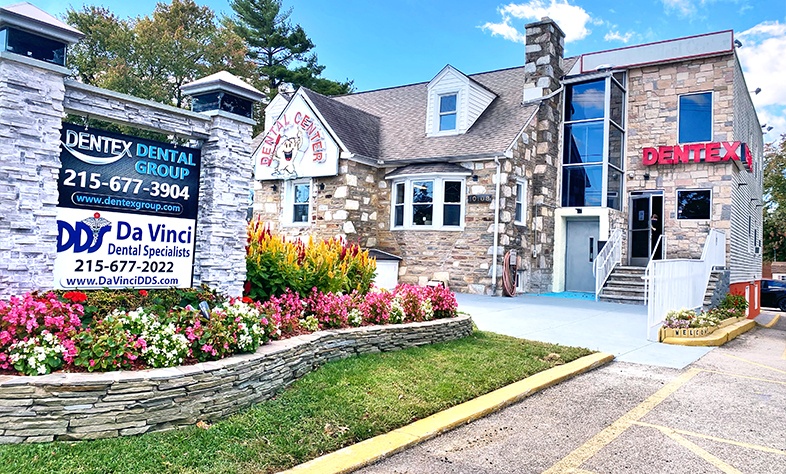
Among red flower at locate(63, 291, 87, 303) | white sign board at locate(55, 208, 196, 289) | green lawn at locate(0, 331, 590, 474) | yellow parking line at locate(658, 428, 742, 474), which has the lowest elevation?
yellow parking line at locate(658, 428, 742, 474)

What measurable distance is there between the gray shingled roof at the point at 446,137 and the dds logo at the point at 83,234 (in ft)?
38.4

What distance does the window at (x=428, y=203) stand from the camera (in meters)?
16.2

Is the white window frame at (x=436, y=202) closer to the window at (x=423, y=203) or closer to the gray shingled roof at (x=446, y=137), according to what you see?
the window at (x=423, y=203)

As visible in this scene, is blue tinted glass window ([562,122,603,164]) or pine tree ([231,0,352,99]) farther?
pine tree ([231,0,352,99])

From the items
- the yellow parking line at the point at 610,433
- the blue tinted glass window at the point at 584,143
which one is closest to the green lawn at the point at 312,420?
the yellow parking line at the point at 610,433

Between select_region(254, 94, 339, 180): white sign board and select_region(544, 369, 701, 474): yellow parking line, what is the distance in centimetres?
1208

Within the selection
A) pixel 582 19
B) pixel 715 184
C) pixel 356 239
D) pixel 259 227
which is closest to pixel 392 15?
pixel 582 19

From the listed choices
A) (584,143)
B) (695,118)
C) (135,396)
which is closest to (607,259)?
(584,143)

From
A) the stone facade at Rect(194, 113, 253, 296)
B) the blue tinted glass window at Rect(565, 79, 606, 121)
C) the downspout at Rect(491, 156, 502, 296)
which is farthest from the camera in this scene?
the blue tinted glass window at Rect(565, 79, 606, 121)

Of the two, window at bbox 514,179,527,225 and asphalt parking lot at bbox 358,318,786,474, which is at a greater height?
window at bbox 514,179,527,225

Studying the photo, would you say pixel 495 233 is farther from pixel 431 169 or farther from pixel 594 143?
pixel 594 143

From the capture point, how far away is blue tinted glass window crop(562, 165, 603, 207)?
17.5 meters

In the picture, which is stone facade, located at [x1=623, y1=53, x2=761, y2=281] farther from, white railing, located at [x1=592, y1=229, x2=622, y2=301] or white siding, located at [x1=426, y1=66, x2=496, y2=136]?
white siding, located at [x1=426, y1=66, x2=496, y2=136]

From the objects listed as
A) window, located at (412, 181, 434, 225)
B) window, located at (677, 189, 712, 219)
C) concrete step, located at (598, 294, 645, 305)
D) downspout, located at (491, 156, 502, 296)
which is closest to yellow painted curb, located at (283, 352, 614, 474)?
downspout, located at (491, 156, 502, 296)
